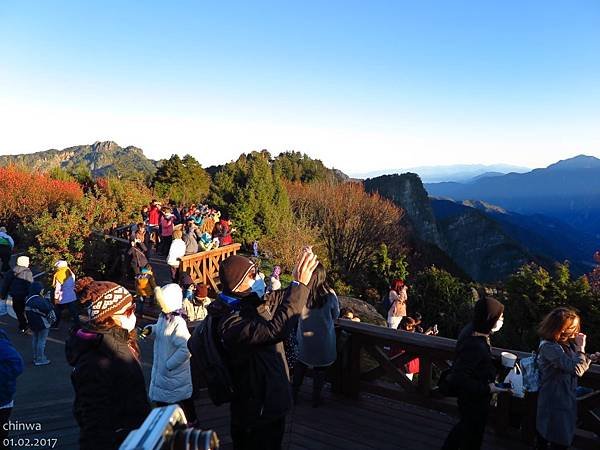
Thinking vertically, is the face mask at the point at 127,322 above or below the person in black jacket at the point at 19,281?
above

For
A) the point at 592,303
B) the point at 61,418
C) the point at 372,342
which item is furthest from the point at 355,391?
the point at 592,303

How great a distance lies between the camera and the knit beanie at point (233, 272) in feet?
7.98

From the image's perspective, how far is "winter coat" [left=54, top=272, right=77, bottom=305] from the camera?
7.44 meters

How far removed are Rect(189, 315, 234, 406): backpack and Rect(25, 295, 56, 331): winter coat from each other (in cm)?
499

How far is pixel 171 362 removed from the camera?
3688mm

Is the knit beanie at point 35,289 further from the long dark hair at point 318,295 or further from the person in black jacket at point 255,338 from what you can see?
the person in black jacket at point 255,338

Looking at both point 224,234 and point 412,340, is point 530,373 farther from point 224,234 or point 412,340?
point 224,234

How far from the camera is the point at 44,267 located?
33.1ft

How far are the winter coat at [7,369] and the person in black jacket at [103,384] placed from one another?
0.83m

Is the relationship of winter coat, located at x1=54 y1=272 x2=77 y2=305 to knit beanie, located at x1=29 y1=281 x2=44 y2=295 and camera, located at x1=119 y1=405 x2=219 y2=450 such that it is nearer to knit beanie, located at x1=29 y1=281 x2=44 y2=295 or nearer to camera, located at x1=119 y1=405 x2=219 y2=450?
→ knit beanie, located at x1=29 y1=281 x2=44 y2=295

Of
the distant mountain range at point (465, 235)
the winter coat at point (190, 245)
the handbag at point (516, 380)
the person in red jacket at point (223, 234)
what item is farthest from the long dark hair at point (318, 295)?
the distant mountain range at point (465, 235)

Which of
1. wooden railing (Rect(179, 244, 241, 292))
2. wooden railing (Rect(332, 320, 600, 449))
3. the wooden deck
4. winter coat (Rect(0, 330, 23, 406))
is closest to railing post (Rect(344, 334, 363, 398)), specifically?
wooden railing (Rect(332, 320, 600, 449))

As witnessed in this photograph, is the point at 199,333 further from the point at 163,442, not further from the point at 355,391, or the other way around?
the point at 355,391

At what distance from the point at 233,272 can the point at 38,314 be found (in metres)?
5.35
